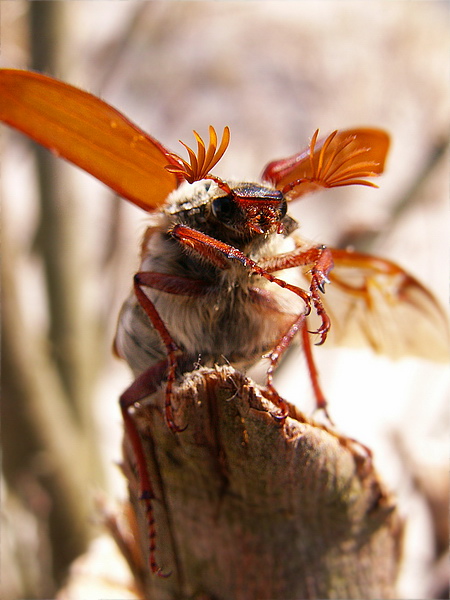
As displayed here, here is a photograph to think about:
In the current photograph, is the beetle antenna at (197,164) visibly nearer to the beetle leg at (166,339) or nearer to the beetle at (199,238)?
the beetle at (199,238)

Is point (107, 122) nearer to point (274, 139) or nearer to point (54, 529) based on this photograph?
point (54, 529)

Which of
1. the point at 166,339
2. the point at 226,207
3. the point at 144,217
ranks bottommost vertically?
the point at 166,339

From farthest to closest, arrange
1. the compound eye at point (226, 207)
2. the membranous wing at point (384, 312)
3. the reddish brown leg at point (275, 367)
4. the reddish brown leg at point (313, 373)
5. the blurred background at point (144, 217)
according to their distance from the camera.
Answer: the blurred background at point (144, 217) → the membranous wing at point (384, 312) → the reddish brown leg at point (313, 373) → the compound eye at point (226, 207) → the reddish brown leg at point (275, 367)

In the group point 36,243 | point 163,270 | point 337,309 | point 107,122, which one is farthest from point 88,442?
point 107,122

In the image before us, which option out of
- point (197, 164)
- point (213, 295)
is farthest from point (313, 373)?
point (197, 164)

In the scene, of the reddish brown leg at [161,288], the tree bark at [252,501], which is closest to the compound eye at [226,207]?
the reddish brown leg at [161,288]

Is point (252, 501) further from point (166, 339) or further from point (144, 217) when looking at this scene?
point (144, 217)
